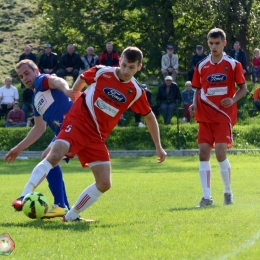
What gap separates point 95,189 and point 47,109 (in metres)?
1.39

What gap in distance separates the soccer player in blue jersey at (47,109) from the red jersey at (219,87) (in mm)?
2296

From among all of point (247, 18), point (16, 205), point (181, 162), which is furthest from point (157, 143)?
point (247, 18)

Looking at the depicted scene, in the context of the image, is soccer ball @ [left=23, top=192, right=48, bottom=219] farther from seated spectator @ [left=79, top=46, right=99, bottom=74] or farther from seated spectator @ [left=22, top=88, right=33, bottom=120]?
seated spectator @ [left=79, top=46, right=99, bottom=74]

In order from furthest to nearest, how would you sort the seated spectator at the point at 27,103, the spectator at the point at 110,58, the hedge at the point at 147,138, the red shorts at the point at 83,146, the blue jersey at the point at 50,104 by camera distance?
the seated spectator at the point at 27,103
the spectator at the point at 110,58
the hedge at the point at 147,138
the blue jersey at the point at 50,104
the red shorts at the point at 83,146

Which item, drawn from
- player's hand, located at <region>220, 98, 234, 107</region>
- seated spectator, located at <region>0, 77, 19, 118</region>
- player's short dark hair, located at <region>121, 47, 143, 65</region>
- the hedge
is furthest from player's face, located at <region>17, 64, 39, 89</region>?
seated spectator, located at <region>0, 77, 19, 118</region>

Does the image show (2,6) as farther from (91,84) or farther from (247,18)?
(91,84)

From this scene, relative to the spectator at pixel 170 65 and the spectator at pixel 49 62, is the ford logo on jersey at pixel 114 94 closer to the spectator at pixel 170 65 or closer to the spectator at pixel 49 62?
the spectator at pixel 49 62

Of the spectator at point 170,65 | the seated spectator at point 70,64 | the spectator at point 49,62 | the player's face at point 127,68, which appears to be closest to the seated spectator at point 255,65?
the spectator at point 170,65

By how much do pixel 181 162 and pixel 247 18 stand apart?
12721 millimetres

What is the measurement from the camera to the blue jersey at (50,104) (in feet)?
30.5

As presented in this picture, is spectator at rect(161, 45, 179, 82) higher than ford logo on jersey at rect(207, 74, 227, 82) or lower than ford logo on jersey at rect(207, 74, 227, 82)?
lower

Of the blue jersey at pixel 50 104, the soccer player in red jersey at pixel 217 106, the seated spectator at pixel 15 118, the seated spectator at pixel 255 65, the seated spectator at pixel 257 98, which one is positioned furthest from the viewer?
the seated spectator at pixel 255 65

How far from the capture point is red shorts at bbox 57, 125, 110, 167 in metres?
8.43

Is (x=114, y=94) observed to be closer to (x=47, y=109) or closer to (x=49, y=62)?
(x=47, y=109)
